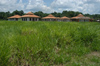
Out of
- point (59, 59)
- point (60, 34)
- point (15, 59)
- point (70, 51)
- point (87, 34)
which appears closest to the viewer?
point (15, 59)

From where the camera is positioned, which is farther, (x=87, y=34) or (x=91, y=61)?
(x=87, y=34)

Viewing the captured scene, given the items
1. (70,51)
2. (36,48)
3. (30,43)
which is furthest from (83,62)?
(30,43)

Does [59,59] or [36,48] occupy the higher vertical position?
[36,48]

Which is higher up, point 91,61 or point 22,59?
point 22,59

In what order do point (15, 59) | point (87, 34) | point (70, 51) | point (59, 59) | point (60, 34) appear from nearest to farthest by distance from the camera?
point (15, 59)
point (59, 59)
point (70, 51)
point (60, 34)
point (87, 34)

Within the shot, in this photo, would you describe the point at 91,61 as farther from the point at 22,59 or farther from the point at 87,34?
the point at 22,59

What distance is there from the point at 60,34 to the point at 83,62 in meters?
1.33

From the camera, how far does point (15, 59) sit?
222 cm

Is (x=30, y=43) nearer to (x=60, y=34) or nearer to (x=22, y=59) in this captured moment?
(x=22, y=59)

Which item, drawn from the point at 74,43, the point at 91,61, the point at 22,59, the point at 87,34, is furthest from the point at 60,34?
the point at 22,59

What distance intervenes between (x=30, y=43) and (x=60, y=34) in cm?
130

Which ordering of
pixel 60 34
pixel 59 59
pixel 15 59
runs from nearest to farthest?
Answer: pixel 15 59
pixel 59 59
pixel 60 34

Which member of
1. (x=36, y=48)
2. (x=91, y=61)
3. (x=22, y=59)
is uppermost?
(x=36, y=48)

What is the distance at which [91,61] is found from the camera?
2.58 meters
